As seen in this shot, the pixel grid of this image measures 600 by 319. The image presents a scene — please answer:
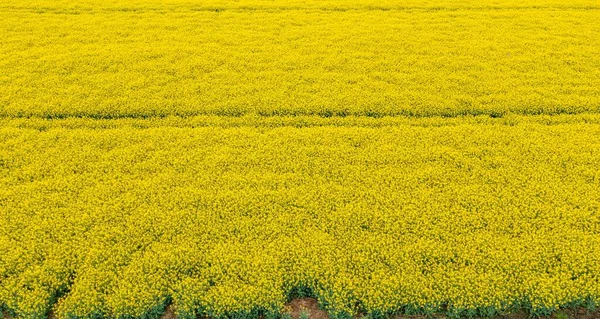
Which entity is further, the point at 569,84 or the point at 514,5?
the point at 514,5

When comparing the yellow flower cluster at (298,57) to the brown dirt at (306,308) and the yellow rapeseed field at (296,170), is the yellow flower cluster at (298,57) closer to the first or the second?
the yellow rapeseed field at (296,170)

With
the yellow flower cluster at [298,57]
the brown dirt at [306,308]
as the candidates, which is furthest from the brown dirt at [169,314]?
the yellow flower cluster at [298,57]

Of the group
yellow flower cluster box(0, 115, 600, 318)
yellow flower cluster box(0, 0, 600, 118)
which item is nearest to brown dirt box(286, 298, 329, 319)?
yellow flower cluster box(0, 115, 600, 318)

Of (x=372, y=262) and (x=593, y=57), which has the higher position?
(x=593, y=57)

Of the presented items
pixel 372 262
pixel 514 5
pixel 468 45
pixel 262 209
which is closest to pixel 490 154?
pixel 372 262

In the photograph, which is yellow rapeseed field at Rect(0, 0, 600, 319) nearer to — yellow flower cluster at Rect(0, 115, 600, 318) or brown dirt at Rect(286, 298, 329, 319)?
yellow flower cluster at Rect(0, 115, 600, 318)

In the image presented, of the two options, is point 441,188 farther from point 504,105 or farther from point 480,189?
point 504,105
